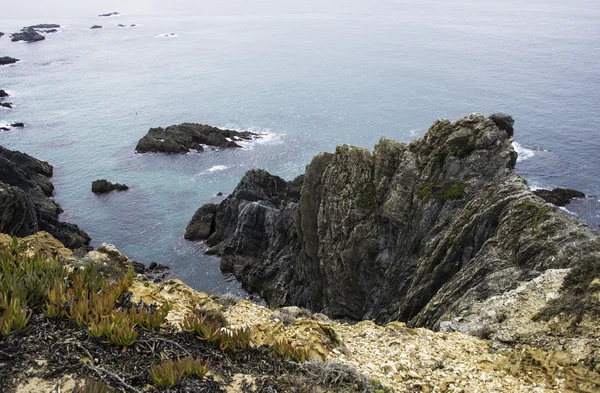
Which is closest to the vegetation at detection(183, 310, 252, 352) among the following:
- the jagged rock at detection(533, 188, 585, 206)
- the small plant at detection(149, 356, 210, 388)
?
the small plant at detection(149, 356, 210, 388)

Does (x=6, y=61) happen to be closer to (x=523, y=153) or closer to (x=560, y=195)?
(x=523, y=153)

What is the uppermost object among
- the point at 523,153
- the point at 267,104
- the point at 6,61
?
the point at 6,61

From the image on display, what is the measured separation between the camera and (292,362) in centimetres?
1180

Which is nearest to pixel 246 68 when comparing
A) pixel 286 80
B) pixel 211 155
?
pixel 286 80

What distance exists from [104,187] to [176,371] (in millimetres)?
66127

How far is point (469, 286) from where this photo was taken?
20953mm

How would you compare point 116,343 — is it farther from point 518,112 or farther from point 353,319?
point 518,112

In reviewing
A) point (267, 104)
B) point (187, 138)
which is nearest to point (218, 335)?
point (187, 138)

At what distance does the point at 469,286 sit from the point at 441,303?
166cm

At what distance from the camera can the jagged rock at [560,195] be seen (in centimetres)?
5875

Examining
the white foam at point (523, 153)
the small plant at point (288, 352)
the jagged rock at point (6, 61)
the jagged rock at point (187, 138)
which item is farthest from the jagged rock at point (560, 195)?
the jagged rock at point (6, 61)

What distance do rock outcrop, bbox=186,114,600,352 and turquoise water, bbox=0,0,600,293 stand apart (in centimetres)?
1204

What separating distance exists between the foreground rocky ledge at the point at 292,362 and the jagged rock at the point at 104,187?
58.7 m

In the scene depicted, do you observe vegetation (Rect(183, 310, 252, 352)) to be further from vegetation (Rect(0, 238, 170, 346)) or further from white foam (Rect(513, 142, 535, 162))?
white foam (Rect(513, 142, 535, 162))
